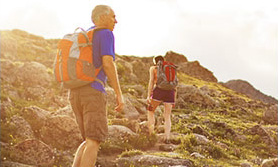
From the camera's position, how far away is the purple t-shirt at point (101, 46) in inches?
180

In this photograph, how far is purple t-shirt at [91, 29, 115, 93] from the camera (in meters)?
4.57

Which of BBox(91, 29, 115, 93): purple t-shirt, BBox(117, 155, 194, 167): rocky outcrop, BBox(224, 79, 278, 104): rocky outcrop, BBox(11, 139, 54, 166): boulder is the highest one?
BBox(224, 79, 278, 104): rocky outcrop

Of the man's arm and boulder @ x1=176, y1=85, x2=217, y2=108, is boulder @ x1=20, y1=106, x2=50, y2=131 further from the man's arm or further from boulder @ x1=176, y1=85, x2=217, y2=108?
boulder @ x1=176, y1=85, x2=217, y2=108

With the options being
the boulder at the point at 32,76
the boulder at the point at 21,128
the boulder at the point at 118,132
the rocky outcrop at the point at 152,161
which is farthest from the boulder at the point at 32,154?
the boulder at the point at 32,76

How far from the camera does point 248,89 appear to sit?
115 meters

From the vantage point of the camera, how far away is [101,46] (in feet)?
15.0

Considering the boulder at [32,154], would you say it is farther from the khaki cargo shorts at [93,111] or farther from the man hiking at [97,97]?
the khaki cargo shorts at [93,111]

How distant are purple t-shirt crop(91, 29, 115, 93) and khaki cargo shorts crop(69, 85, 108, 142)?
0.12 metres

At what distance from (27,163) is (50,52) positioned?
23.0m

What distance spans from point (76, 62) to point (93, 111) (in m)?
0.72

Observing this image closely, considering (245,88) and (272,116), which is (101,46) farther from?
(245,88)

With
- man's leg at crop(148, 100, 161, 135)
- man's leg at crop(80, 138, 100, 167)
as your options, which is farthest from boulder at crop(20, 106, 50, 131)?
man's leg at crop(80, 138, 100, 167)

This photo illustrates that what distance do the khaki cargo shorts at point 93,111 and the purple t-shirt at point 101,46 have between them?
0.12m

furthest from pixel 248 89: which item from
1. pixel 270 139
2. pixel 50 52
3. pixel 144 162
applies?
Result: pixel 144 162
